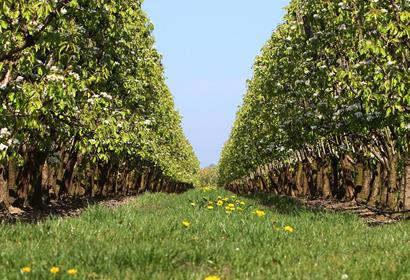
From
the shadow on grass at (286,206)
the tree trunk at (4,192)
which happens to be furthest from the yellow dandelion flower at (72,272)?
the tree trunk at (4,192)

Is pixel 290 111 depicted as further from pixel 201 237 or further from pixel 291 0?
pixel 201 237

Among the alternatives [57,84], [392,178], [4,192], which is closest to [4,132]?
[57,84]

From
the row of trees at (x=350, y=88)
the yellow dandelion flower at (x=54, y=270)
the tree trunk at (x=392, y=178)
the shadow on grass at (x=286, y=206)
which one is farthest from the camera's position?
the tree trunk at (x=392, y=178)

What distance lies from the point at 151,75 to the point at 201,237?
23413mm

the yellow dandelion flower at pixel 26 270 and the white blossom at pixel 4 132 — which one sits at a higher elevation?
the white blossom at pixel 4 132

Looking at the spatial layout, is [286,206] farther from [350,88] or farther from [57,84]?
[57,84]

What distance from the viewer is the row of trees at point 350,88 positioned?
44.1 ft

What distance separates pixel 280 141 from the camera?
30.4 m

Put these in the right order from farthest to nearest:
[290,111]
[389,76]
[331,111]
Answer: [290,111] < [331,111] < [389,76]

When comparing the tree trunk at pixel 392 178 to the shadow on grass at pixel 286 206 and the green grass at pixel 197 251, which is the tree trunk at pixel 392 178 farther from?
the green grass at pixel 197 251

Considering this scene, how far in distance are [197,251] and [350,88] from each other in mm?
9730

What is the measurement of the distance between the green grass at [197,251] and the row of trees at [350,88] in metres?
4.34

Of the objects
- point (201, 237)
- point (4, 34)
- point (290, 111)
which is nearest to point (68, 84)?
point (4, 34)

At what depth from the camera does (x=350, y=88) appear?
15.5m
